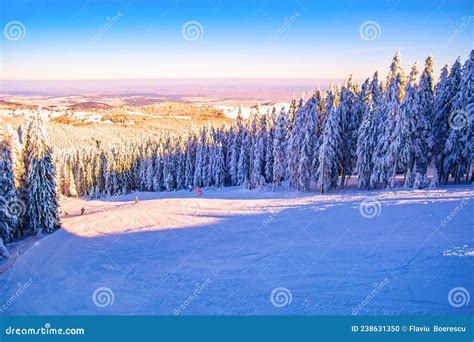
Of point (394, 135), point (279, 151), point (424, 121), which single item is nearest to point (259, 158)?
point (279, 151)

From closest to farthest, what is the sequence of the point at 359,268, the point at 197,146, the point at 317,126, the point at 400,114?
the point at 359,268 < the point at 400,114 < the point at 317,126 < the point at 197,146

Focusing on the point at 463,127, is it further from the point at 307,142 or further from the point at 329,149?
the point at 307,142

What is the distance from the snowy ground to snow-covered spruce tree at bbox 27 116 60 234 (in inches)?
251

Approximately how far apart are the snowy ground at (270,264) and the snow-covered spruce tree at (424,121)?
11504mm

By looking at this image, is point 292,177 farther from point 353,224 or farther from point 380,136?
point 353,224

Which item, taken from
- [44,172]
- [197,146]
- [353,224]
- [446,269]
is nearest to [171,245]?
[353,224]

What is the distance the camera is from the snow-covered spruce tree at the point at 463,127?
26453mm

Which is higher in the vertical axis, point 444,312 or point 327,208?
point 444,312

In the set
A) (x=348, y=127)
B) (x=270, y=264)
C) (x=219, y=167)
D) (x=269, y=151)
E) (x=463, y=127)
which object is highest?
(x=463, y=127)

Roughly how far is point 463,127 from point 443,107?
11.7 ft

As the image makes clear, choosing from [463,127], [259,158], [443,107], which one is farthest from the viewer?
[259,158]

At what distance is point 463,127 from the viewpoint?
1112 inches

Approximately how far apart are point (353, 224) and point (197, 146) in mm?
45246

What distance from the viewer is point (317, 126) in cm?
3734
